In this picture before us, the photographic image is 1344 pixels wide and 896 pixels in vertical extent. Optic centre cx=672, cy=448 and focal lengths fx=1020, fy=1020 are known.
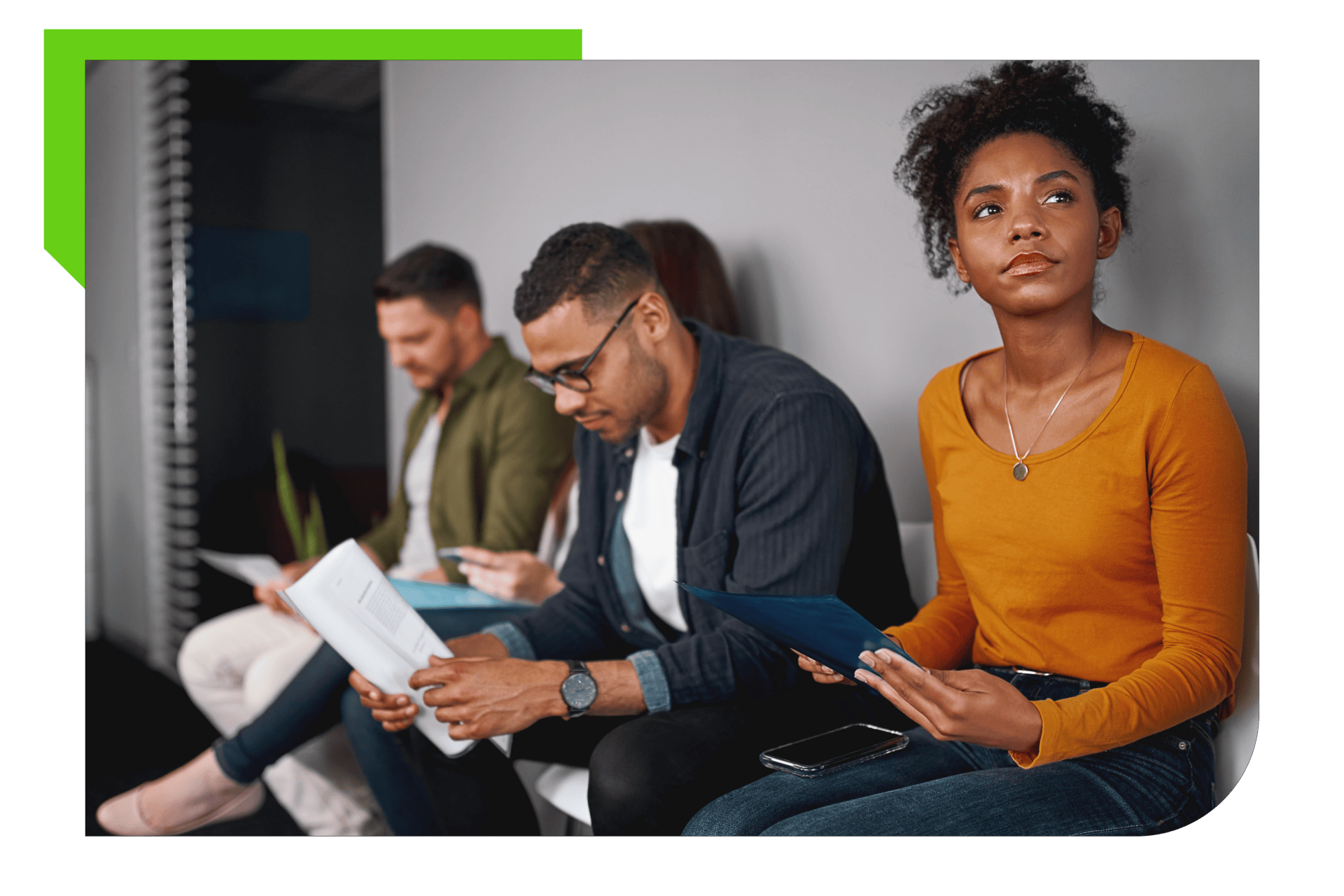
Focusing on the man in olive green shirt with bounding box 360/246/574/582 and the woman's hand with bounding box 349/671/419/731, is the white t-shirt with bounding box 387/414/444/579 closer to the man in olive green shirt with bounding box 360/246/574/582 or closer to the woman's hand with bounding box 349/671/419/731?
the man in olive green shirt with bounding box 360/246/574/582

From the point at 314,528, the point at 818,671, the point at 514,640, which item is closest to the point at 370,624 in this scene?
the point at 514,640

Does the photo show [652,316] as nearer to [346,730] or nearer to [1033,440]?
[1033,440]

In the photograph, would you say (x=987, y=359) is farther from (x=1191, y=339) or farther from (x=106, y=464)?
(x=106, y=464)

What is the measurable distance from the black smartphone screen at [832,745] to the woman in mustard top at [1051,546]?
0.14 feet

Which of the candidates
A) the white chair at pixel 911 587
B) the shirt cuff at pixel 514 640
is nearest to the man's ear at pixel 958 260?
the white chair at pixel 911 587

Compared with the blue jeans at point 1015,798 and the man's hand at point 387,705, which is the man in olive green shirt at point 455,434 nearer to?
the man's hand at point 387,705

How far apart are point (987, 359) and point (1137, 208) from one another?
330 millimetres

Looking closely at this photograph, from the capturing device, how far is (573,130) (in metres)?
2.10

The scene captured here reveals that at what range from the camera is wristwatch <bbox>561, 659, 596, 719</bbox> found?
165cm

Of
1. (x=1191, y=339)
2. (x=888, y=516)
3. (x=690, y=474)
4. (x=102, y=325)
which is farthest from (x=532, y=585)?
(x=1191, y=339)

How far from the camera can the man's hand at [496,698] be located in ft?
5.39

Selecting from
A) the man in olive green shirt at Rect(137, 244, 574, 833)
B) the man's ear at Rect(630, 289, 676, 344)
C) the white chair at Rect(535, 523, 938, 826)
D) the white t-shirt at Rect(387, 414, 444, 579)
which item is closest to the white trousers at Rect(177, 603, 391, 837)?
the man in olive green shirt at Rect(137, 244, 574, 833)

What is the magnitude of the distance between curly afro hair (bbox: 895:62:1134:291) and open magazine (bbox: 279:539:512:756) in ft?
3.55

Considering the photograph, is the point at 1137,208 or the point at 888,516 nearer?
the point at 1137,208
